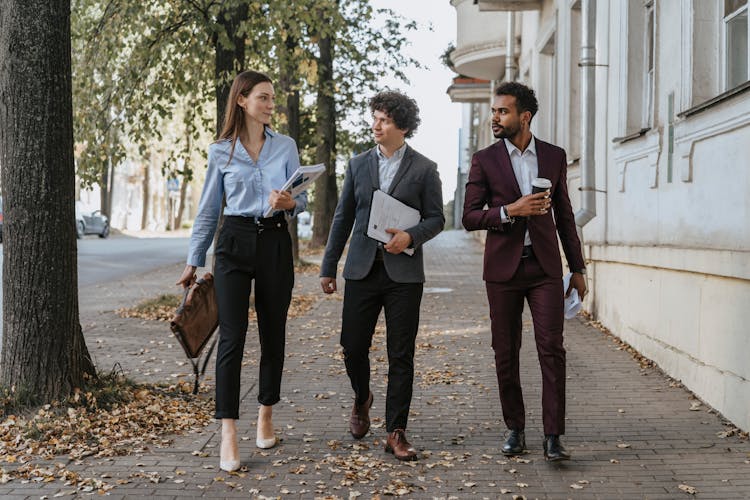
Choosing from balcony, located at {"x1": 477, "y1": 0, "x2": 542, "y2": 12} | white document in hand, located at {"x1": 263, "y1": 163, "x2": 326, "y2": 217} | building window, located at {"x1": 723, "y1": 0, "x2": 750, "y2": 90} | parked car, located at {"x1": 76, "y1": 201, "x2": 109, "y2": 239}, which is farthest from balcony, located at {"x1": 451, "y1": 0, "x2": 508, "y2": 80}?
parked car, located at {"x1": 76, "y1": 201, "x2": 109, "y2": 239}

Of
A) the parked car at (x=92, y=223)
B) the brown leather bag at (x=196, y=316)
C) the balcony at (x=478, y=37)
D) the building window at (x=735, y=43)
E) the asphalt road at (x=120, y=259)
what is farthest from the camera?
the parked car at (x=92, y=223)

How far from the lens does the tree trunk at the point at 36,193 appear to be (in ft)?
20.1

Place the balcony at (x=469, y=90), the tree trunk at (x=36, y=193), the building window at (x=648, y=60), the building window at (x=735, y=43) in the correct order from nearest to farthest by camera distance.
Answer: the tree trunk at (x=36, y=193), the building window at (x=735, y=43), the building window at (x=648, y=60), the balcony at (x=469, y=90)

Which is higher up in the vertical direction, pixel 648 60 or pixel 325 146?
pixel 325 146

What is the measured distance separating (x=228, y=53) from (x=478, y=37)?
12026mm

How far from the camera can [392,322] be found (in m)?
5.64

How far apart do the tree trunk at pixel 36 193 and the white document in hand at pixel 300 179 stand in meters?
1.63

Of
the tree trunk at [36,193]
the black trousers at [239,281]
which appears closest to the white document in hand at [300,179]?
the black trousers at [239,281]

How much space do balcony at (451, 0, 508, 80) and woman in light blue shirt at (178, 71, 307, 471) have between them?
17271 mm

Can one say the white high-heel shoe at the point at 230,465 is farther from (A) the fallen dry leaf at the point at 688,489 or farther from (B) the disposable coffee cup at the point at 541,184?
(A) the fallen dry leaf at the point at 688,489

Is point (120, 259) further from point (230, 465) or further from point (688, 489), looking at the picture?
point (688, 489)

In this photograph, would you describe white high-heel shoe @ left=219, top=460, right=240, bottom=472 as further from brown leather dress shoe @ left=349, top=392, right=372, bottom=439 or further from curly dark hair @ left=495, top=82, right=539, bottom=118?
curly dark hair @ left=495, top=82, right=539, bottom=118

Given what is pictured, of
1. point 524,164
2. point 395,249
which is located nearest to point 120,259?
point 395,249

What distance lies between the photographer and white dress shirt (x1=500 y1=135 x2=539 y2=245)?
18.1 feet
